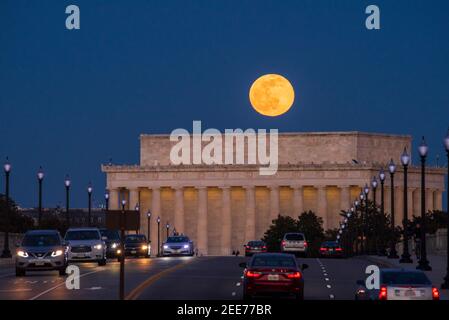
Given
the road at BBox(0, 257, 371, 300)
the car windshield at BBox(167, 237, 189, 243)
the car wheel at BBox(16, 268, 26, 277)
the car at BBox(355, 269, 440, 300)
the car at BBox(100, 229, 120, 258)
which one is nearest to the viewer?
the car at BBox(355, 269, 440, 300)

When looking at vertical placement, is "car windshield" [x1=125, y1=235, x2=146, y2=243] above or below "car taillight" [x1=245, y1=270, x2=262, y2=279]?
below

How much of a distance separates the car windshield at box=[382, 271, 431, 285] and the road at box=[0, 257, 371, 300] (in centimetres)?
820

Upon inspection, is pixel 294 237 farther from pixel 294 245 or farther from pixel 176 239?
pixel 176 239

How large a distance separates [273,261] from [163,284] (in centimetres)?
869

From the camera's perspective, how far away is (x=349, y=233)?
420 feet

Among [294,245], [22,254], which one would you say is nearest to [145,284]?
[22,254]

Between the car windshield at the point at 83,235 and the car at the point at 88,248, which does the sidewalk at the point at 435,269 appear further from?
the car windshield at the point at 83,235

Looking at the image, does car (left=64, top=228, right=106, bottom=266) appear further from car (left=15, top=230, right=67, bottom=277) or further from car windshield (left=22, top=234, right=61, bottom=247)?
car (left=15, top=230, right=67, bottom=277)

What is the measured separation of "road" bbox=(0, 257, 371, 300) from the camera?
145 feet

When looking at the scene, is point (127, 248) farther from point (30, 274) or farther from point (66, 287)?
point (66, 287)

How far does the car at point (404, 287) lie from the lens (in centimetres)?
3481

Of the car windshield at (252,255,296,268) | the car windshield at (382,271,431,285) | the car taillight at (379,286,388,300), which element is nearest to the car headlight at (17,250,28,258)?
the car windshield at (252,255,296,268)

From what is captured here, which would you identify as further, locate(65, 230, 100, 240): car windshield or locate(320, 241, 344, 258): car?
locate(320, 241, 344, 258): car
